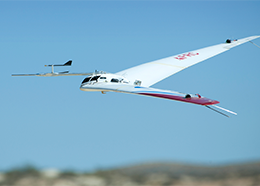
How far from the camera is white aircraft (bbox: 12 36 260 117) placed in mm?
20750

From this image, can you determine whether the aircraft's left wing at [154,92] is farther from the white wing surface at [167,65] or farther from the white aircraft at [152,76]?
the white wing surface at [167,65]

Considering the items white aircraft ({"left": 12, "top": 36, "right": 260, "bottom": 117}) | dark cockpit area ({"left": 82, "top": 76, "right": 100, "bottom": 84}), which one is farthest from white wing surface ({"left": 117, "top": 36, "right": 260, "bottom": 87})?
dark cockpit area ({"left": 82, "top": 76, "right": 100, "bottom": 84})

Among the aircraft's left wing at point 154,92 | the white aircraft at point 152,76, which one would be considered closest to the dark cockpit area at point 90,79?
the white aircraft at point 152,76

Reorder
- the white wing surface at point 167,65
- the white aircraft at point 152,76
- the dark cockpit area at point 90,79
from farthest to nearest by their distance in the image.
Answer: the white wing surface at point 167,65, the dark cockpit area at point 90,79, the white aircraft at point 152,76

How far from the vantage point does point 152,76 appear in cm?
3166

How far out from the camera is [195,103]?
1812 cm

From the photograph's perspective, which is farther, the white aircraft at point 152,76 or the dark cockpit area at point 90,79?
the dark cockpit area at point 90,79

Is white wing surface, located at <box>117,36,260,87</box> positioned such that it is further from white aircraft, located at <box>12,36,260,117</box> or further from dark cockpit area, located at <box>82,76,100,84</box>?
dark cockpit area, located at <box>82,76,100,84</box>

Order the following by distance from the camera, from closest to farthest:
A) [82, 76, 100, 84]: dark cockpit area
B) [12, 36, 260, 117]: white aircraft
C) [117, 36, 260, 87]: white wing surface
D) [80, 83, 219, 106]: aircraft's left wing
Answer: [80, 83, 219, 106]: aircraft's left wing < [12, 36, 260, 117]: white aircraft < [82, 76, 100, 84]: dark cockpit area < [117, 36, 260, 87]: white wing surface

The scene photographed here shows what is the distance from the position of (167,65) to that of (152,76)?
3637 mm

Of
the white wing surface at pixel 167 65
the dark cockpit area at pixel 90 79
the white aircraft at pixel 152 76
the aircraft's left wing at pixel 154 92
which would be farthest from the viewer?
the white wing surface at pixel 167 65

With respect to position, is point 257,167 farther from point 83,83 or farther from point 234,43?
point 234,43

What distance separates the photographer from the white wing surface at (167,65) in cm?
3120

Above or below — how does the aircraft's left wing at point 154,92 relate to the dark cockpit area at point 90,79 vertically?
below
